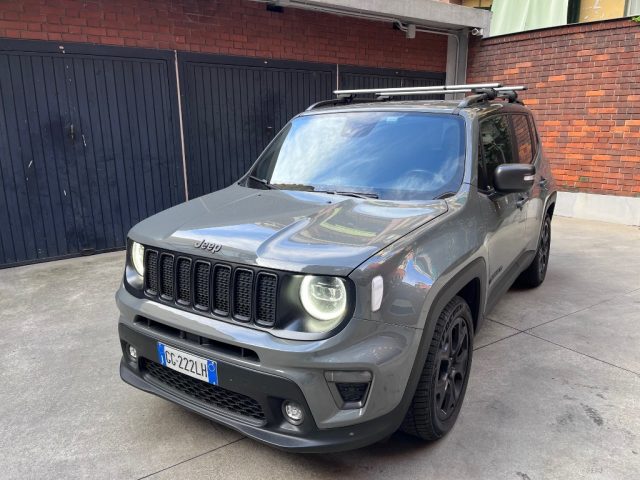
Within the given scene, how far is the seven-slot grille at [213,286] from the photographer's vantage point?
2133 millimetres

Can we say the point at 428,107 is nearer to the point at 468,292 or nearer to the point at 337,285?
the point at 468,292

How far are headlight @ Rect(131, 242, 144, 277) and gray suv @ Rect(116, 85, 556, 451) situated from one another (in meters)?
0.01

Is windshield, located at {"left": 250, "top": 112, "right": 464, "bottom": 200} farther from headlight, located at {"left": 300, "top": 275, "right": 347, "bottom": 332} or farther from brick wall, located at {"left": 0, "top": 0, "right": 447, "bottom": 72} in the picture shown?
brick wall, located at {"left": 0, "top": 0, "right": 447, "bottom": 72}

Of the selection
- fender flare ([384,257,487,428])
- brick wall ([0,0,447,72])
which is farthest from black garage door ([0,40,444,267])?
fender flare ([384,257,487,428])

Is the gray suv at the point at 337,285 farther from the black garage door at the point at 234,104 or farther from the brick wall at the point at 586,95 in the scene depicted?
the brick wall at the point at 586,95

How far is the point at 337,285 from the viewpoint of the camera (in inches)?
80.1

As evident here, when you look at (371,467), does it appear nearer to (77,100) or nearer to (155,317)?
(155,317)

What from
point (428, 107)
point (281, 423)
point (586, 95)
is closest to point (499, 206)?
point (428, 107)

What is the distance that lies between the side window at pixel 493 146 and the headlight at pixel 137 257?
206 centimetres

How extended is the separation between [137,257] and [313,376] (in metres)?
1.31

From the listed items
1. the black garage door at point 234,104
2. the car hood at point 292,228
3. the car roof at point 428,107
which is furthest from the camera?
the black garage door at point 234,104

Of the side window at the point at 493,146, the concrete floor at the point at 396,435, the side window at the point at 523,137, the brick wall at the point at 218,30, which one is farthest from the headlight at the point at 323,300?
the brick wall at the point at 218,30

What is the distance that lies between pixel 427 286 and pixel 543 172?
3266 mm

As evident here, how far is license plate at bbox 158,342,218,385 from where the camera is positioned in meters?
2.21
